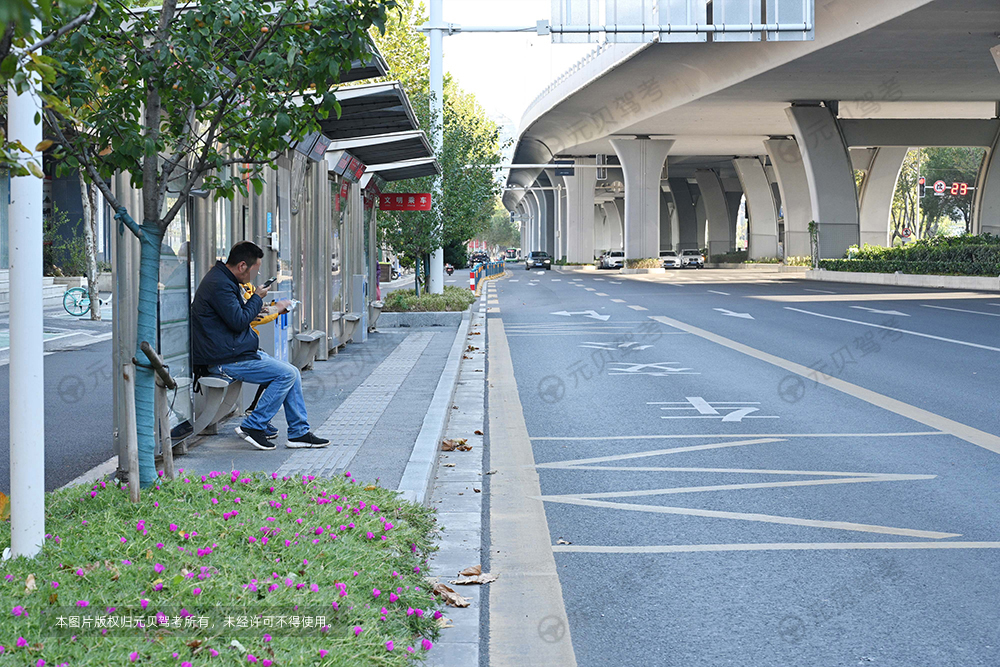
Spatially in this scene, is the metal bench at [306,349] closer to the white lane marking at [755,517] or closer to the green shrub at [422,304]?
the white lane marking at [755,517]

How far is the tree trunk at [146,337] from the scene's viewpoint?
5.23 m

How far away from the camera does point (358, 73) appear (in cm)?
1078

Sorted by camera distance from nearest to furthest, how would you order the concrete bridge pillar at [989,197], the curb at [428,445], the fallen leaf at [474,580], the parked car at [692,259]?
the fallen leaf at [474,580] → the curb at [428,445] → the concrete bridge pillar at [989,197] → the parked car at [692,259]

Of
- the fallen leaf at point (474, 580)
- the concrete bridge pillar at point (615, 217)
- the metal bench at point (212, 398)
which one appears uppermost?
the concrete bridge pillar at point (615, 217)

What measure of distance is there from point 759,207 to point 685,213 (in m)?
26.8

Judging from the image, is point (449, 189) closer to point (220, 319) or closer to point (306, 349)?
point (306, 349)

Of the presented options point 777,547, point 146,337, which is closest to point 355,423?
point 146,337

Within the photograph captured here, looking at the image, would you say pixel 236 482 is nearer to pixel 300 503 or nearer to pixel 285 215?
pixel 300 503

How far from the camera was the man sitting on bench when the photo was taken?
7.45 meters

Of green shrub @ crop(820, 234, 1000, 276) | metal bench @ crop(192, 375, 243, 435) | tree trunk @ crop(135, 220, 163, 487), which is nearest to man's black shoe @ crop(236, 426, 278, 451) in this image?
metal bench @ crop(192, 375, 243, 435)

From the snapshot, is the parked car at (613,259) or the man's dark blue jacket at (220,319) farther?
the parked car at (613,259)

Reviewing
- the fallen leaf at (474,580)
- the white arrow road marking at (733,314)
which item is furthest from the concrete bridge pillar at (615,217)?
the fallen leaf at (474,580)

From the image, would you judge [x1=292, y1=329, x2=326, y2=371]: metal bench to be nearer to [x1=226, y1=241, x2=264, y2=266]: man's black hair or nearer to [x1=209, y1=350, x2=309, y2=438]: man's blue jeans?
[x1=209, y1=350, x2=309, y2=438]: man's blue jeans

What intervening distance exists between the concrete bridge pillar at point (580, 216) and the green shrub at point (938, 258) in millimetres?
41717
